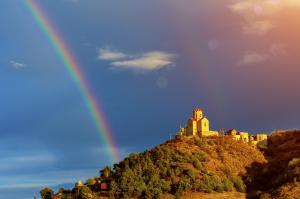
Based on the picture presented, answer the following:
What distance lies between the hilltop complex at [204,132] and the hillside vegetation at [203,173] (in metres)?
4.96

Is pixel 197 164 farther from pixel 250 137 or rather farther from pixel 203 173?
pixel 250 137

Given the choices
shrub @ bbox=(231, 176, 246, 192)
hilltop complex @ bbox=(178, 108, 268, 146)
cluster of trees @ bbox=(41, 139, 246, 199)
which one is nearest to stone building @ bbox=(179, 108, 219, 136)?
hilltop complex @ bbox=(178, 108, 268, 146)

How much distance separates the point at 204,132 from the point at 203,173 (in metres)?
23.3

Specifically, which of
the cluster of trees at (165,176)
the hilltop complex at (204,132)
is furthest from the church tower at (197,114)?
the cluster of trees at (165,176)

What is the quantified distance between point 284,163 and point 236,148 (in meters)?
10.9

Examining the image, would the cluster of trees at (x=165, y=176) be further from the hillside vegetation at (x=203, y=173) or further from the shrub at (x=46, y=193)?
the shrub at (x=46, y=193)

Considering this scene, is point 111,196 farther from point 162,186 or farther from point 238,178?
point 238,178

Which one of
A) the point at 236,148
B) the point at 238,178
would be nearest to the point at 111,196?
the point at 238,178

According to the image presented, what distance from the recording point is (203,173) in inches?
3430

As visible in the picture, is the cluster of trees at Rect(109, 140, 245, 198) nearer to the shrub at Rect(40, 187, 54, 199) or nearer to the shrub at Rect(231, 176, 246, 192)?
the shrub at Rect(231, 176, 246, 192)

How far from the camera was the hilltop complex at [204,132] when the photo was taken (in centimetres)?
11038

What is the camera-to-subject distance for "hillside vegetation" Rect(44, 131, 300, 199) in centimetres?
8056

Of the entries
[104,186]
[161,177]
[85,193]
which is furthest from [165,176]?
[85,193]

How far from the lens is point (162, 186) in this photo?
80.8 meters
